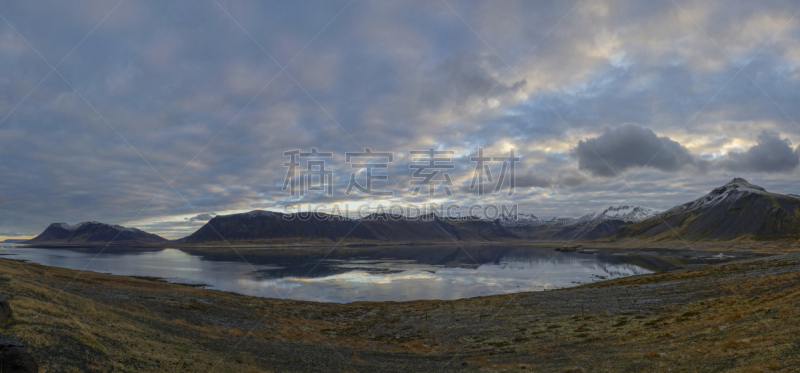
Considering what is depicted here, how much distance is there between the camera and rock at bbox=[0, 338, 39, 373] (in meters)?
10.2

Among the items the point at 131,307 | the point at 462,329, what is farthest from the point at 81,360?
the point at 462,329

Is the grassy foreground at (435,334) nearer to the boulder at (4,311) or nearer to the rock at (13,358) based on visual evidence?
the boulder at (4,311)

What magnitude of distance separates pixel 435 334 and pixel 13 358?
83.0ft

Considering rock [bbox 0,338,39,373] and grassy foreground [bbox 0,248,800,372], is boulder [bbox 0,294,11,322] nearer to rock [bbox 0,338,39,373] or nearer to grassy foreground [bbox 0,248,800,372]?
grassy foreground [bbox 0,248,800,372]

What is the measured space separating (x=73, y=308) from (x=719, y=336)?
34.4 meters

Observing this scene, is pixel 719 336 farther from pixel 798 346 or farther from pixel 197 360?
pixel 197 360

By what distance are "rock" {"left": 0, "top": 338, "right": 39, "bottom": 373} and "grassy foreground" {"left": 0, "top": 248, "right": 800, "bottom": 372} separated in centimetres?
137

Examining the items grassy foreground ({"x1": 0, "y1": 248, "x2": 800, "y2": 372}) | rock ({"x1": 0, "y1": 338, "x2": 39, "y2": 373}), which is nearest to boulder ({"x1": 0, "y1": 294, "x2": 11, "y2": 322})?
grassy foreground ({"x1": 0, "y1": 248, "x2": 800, "y2": 372})

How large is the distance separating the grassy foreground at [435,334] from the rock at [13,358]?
1368mm

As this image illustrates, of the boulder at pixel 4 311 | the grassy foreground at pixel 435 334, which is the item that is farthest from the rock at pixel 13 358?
the boulder at pixel 4 311

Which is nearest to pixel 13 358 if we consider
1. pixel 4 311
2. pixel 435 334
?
pixel 4 311

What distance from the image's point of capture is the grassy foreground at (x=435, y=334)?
14.4 meters

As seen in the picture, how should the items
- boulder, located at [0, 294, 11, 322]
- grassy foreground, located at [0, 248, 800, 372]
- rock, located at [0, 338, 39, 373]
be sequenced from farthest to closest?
boulder, located at [0, 294, 11, 322]
grassy foreground, located at [0, 248, 800, 372]
rock, located at [0, 338, 39, 373]

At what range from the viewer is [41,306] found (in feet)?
60.5
